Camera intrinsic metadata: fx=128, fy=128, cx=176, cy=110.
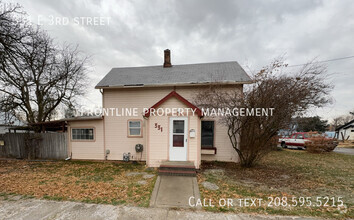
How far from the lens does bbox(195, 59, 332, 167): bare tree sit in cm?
543

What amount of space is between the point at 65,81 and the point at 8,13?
5718mm

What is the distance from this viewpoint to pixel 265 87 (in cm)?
561

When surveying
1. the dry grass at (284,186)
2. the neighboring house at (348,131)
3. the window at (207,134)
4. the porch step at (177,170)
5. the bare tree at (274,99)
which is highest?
the bare tree at (274,99)

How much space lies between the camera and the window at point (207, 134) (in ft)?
24.7

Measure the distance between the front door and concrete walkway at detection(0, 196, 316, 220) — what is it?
2.89 metres

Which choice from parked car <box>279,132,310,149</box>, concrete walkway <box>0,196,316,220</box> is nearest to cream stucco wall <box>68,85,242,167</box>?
concrete walkway <box>0,196,316,220</box>

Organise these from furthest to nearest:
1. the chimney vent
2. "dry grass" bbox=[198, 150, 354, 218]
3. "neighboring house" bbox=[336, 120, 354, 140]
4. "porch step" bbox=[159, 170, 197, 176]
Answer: "neighboring house" bbox=[336, 120, 354, 140]
the chimney vent
"porch step" bbox=[159, 170, 197, 176]
"dry grass" bbox=[198, 150, 354, 218]

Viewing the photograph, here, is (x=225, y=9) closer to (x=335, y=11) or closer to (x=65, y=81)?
(x=335, y=11)

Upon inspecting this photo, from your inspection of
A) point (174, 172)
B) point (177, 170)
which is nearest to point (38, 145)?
point (174, 172)

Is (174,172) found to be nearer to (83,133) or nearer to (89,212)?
(89,212)

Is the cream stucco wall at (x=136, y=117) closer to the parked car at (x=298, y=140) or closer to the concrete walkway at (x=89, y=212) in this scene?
the concrete walkway at (x=89, y=212)

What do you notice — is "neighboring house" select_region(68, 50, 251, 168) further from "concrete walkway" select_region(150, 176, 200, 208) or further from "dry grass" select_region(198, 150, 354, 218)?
"concrete walkway" select_region(150, 176, 200, 208)

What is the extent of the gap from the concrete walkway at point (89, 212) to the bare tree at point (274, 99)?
147 inches

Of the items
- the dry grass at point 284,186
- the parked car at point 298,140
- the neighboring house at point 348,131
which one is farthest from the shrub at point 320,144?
the neighboring house at point 348,131
